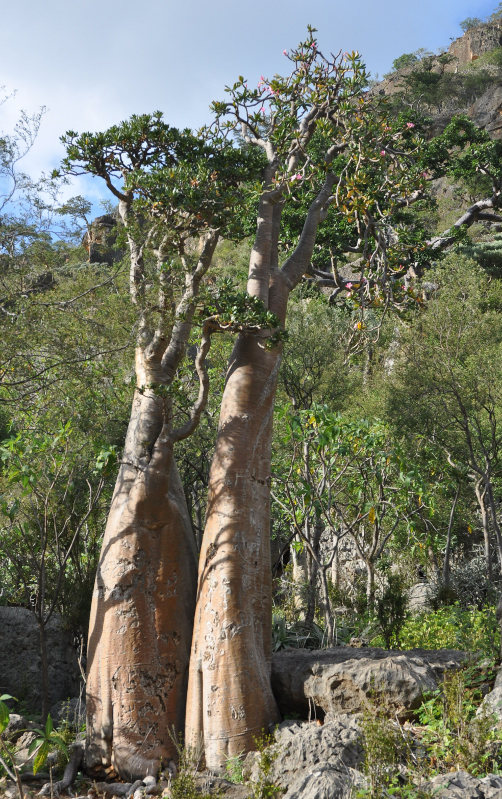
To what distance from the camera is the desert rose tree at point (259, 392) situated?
17.4ft

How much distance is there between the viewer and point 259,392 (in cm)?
619

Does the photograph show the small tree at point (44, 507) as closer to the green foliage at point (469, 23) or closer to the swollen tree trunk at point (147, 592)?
the swollen tree trunk at point (147, 592)

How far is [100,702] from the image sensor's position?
18.1 feet

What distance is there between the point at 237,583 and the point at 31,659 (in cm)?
393

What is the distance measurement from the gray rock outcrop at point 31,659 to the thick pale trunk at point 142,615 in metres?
2.68

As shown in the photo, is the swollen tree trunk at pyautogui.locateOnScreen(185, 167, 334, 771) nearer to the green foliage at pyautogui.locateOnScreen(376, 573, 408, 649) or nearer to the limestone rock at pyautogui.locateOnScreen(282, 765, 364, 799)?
the limestone rock at pyautogui.locateOnScreen(282, 765, 364, 799)

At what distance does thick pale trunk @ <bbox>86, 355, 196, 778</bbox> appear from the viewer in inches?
214

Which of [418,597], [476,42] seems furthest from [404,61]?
[418,597]

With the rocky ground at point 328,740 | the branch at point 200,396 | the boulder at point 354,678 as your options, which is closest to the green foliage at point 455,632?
the boulder at point 354,678

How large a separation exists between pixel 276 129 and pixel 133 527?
14.3ft

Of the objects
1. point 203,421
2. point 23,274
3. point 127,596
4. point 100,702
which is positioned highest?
point 23,274

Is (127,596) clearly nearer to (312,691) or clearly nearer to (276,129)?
(312,691)

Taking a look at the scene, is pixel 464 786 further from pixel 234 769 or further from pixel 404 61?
pixel 404 61

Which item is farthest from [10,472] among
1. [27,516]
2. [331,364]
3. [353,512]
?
[331,364]
